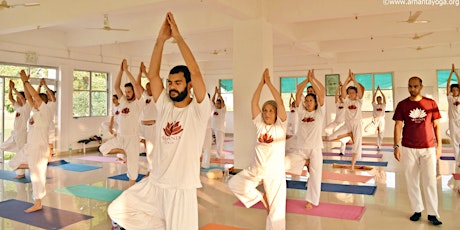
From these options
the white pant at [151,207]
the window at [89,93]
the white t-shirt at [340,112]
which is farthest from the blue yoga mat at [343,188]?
the window at [89,93]

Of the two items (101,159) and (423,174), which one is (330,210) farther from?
(101,159)

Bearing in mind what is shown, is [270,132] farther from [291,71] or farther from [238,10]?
[291,71]

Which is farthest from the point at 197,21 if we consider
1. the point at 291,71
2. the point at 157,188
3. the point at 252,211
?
the point at 291,71

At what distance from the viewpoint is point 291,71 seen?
585 inches

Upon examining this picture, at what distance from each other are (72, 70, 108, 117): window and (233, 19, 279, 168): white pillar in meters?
6.62

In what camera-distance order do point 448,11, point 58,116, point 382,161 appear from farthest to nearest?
1. point 58,116
2. point 382,161
3. point 448,11

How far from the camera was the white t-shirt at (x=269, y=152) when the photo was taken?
3.48 m

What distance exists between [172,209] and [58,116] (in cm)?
955

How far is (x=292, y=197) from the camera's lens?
209 inches

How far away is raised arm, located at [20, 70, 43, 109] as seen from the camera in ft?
15.1

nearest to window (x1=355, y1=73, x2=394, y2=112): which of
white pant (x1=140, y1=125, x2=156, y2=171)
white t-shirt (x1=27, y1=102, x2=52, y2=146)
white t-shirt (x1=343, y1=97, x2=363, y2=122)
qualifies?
white t-shirt (x1=343, y1=97, x2=363, y2=122)

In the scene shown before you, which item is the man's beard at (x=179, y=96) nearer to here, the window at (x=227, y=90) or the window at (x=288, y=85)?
the window at (x=288, y=85)

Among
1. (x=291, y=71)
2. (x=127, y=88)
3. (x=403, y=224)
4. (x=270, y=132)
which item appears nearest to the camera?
(x=270, y=132)

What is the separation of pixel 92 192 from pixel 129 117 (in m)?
1.38
